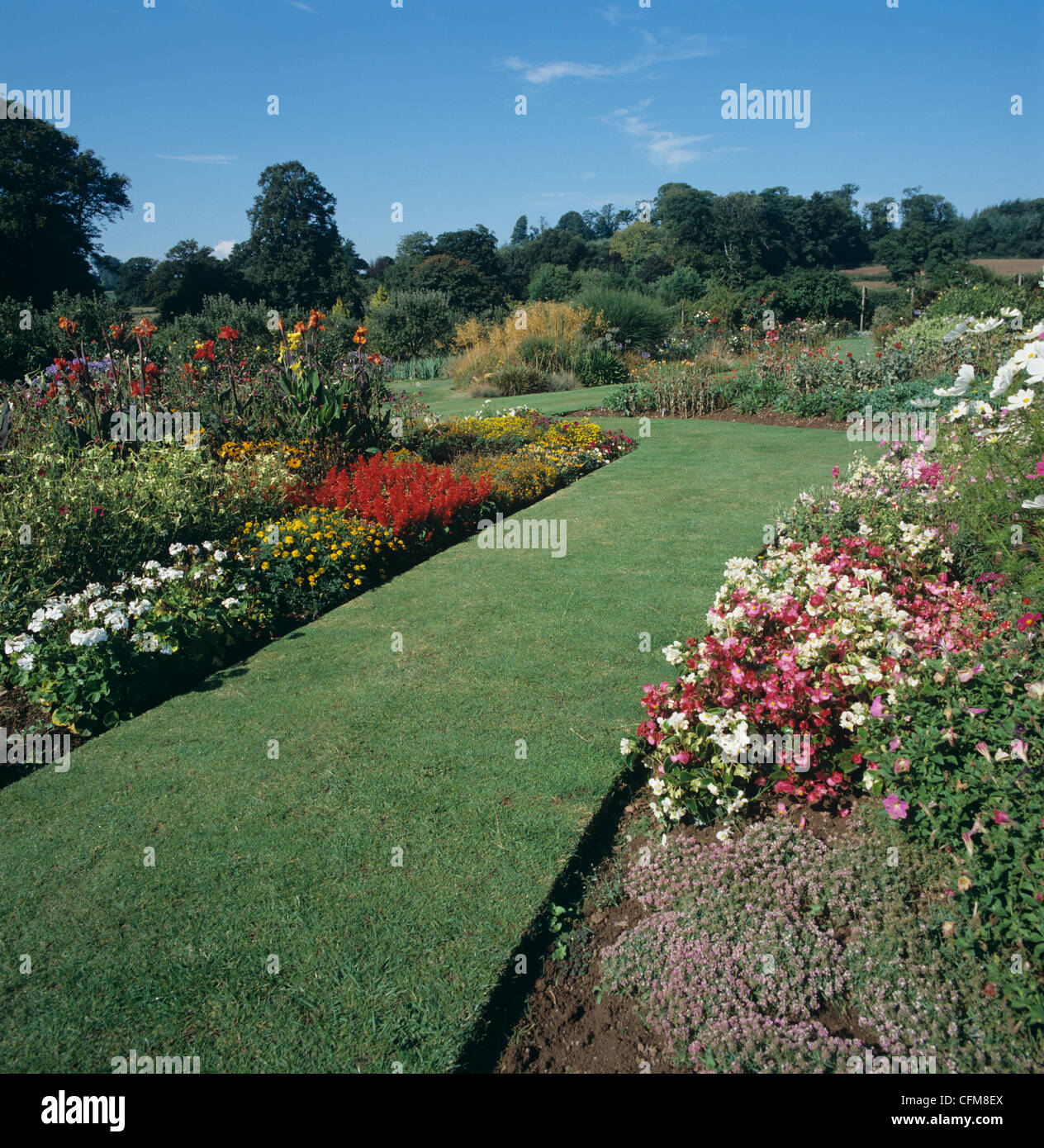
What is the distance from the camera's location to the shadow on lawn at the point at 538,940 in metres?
2.36

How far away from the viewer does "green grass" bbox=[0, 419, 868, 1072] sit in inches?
95.8

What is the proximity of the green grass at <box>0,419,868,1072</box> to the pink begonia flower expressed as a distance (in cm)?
123

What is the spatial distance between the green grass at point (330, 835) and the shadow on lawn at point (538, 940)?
0.14ft

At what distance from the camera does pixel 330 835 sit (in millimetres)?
3248

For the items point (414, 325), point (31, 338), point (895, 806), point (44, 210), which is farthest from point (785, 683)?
point (44, 210)

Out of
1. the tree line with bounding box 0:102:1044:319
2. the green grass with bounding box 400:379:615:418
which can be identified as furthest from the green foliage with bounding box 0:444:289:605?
the tree line with bounding box 0:102:1044:319

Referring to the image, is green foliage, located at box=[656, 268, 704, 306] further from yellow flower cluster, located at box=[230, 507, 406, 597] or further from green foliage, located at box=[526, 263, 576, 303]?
yellow flower cluster, located at box=[230, 507, 406, 597]

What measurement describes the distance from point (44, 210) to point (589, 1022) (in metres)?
34.6

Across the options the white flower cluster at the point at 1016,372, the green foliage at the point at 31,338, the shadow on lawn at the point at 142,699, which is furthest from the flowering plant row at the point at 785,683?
the green foliage at the point at 31,338

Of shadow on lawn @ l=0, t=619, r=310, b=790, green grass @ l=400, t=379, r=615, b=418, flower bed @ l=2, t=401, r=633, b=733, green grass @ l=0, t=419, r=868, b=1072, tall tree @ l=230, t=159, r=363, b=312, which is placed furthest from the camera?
tall tree @ l=230, t=159, r=363, b=312

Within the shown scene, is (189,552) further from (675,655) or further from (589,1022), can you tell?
(589,1022)

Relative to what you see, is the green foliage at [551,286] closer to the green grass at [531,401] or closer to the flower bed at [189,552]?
the green grass at [531,401]
